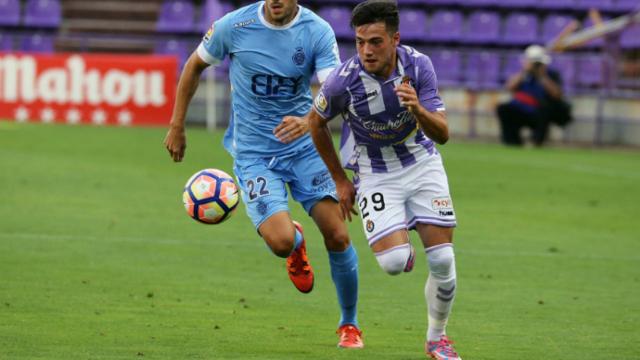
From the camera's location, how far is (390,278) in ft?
35.2

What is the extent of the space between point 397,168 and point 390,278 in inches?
130

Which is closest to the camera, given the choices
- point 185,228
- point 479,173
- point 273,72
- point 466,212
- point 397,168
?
point 397,168

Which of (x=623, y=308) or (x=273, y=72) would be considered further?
(x=623, y=308)

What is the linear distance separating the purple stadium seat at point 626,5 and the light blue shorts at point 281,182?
79.7ft

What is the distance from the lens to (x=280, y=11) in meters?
8.16

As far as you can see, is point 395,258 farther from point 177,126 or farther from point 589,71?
point 589,71

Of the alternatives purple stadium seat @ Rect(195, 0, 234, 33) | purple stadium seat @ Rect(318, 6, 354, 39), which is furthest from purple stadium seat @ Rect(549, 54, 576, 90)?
purple stadium seat @ Rect(195, 0, 234, 33)

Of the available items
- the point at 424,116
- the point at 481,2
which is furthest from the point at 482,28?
the point at 424,116

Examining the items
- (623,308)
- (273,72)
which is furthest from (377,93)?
(623,308)

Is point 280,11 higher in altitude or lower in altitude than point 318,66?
higher

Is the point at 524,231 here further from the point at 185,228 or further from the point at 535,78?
the point at 535,78

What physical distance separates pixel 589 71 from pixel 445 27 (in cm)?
466

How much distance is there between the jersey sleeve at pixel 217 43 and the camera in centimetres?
834

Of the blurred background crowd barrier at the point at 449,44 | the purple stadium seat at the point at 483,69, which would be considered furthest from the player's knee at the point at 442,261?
the purple stadium seat at the point at 483,69
